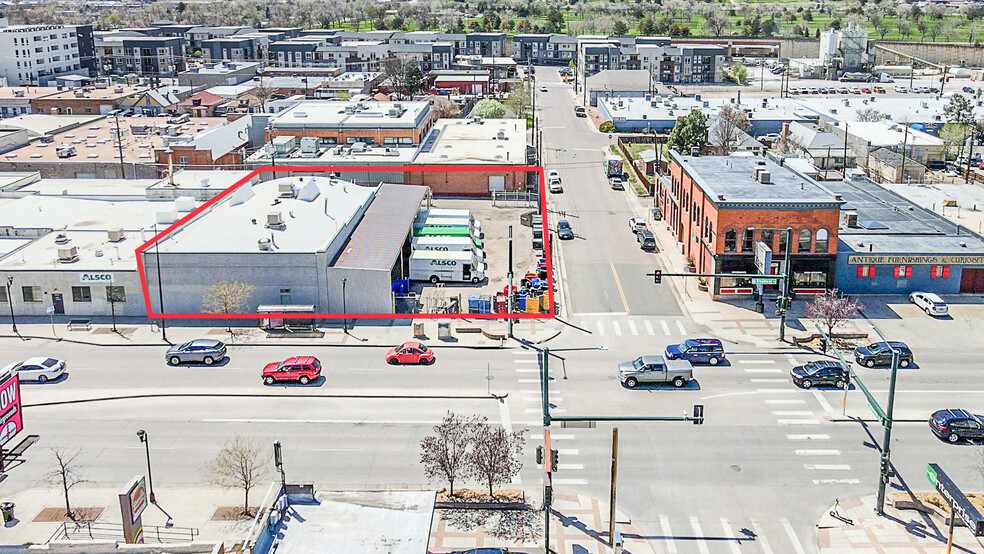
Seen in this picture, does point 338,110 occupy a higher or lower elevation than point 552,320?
higher

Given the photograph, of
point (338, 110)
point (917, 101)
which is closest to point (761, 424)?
point (338, 110)

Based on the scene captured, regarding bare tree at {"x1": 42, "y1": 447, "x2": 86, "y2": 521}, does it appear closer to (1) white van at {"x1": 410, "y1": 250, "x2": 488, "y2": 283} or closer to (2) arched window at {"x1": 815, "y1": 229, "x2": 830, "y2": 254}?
(1) white van at {"x1": 410, "y1": 250, "x2": 488, "y2": 283}

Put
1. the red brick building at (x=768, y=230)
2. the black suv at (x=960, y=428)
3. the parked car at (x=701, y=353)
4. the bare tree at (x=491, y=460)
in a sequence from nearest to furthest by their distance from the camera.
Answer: the bare tree at (x=491, y=460) → the black suv at (x=960, y=428) → the parked car at (x=701, y=353) → the red brick building at (x=768, y=230)

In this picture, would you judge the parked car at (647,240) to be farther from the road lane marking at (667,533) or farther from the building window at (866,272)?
the road lane marking at (667,533)

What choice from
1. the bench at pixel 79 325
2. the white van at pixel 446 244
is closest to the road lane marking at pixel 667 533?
the white van at pixel 446 244

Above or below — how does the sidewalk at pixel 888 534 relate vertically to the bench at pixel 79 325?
below

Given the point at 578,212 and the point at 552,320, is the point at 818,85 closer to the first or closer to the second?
the point at 578,212
